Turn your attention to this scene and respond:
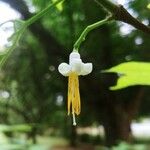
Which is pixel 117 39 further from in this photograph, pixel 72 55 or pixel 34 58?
pixel 72 55

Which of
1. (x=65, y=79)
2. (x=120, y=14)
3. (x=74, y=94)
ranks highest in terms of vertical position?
(x=65, y=79)

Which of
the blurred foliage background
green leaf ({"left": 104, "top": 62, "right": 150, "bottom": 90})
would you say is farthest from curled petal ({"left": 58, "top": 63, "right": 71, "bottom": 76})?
the blurred foliage background

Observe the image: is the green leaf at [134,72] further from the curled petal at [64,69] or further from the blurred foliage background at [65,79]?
the blurred foliage background at [65,79]

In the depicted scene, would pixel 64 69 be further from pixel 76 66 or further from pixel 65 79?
pixel 65 79

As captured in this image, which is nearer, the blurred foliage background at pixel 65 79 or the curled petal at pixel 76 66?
the curled petal at pixel 76 66

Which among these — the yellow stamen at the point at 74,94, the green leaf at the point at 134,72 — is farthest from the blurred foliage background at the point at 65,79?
the yellow stamen at the point at 74,94

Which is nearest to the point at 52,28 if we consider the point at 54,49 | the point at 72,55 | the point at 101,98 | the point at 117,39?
the point at 54,49

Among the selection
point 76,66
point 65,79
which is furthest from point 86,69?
point 65,79
